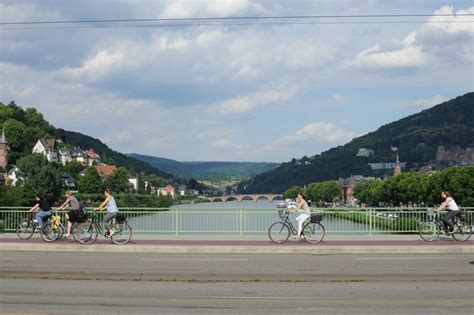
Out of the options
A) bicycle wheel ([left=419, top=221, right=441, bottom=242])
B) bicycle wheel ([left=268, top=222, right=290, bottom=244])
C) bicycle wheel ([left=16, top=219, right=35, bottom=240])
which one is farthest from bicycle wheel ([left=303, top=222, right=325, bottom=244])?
bicycle wheel ([left=16, top=219, right=35, bottom=240])

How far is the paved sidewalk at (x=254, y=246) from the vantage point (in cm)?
1980

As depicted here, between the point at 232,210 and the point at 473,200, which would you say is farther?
the point at 473,200

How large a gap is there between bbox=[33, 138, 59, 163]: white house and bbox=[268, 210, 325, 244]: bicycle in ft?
469

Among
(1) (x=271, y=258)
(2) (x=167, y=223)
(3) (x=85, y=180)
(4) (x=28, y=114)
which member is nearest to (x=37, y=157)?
(3) (x=85, y=180)

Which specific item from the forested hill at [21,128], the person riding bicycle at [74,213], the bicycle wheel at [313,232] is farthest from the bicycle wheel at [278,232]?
the forested hill at [21,128]

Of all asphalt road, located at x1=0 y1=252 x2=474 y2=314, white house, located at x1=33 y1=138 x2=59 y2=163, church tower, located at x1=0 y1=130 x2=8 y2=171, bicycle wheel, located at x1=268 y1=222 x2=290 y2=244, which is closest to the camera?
asphalt road, located at x1=0 y1=252 x2=474 y2=314

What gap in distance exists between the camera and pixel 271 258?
18281mm

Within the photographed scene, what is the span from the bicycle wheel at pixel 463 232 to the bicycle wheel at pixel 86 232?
12.1 metres

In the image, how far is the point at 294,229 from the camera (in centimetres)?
2186

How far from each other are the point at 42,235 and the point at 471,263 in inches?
538

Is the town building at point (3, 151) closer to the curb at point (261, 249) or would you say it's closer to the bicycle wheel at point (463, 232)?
the curb at point (261, 249)

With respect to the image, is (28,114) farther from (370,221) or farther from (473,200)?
(370,221)

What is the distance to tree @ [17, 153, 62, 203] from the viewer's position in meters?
104

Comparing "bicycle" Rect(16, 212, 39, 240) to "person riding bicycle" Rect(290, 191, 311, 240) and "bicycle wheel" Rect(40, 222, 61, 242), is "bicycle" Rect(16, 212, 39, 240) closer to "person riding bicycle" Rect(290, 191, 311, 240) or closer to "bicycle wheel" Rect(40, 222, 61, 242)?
"bicycle wheel" Rect(40, 222, 61, 242)
